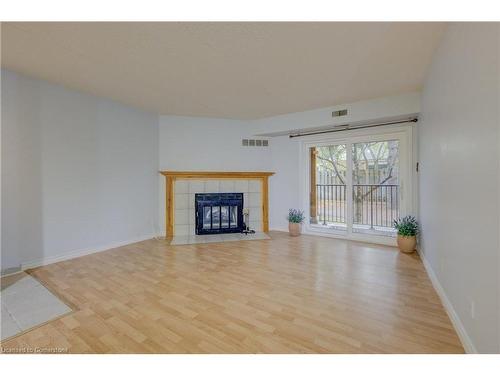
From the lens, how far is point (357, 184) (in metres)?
4.47

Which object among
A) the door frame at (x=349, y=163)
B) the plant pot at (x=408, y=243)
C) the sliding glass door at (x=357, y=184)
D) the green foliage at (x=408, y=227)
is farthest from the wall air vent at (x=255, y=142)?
the plant pot at (x=408, y=243)

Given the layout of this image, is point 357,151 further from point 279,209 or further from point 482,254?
point 482,254

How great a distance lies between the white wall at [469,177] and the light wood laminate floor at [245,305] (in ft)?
1.16

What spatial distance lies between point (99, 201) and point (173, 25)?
9.66ft

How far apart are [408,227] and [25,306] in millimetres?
4627

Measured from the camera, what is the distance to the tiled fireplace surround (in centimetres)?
472

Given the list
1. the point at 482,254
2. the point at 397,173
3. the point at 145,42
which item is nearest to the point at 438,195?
the point at 482,254

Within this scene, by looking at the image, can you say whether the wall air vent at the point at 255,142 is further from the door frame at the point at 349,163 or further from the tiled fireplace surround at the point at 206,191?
the door frame at the point at 349,163

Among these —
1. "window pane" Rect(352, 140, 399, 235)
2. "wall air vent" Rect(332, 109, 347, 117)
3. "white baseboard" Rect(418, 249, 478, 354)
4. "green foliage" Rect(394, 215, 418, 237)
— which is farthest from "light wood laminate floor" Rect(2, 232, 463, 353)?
"wall air vent" Rect(332, 109, 347, 117)

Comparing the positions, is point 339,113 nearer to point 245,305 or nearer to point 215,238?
A: point 215,238

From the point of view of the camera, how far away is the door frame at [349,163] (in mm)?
3834

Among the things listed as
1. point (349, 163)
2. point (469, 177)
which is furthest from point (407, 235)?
point (469, 177)

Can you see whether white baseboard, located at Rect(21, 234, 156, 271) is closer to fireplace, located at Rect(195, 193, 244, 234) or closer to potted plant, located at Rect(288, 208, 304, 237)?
fireplace, located at Rect(195, 193, 244, 234)
